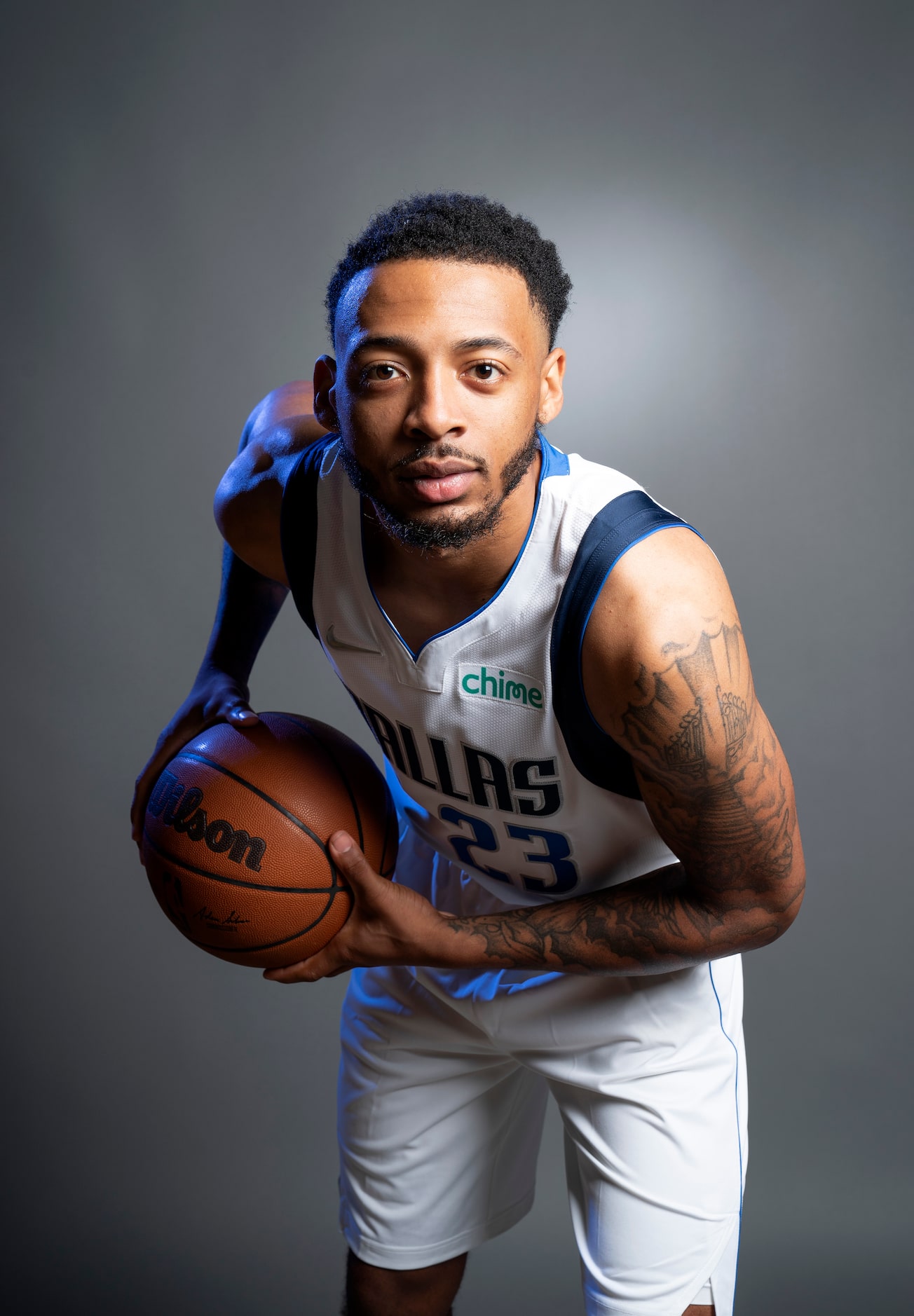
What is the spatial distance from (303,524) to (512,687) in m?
0.56

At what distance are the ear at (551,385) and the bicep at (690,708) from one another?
361 mm

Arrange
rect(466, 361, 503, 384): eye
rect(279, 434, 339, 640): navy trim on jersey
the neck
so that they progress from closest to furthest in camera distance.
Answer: rect(466, 361, 503, 384): eye
the neck
rect(279, 434, 339, 640): navy trim on jersey

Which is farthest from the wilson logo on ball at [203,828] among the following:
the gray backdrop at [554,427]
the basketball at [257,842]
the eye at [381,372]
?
the gray backdrop at [554,427]

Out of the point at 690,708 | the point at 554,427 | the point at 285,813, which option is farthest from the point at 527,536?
the point at 554,427

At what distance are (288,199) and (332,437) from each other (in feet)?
4.60

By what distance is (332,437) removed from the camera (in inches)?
87.3

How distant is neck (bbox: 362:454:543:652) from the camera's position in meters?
1.83

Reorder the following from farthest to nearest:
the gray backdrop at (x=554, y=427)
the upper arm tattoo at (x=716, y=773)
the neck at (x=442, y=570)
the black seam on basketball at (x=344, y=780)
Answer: the gray backdrop at (x=554, y=427) < the black seam on basketball at (x=344, y=780) < the neck at (x=442, y=570) < the upper arm tattoo at (x=716, y=773)

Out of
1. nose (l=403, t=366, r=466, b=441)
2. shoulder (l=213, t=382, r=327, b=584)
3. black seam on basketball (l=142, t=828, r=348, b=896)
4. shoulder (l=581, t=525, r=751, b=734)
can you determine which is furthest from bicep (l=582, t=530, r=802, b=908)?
shoulder (l=213, t=382, r=327, b=584)

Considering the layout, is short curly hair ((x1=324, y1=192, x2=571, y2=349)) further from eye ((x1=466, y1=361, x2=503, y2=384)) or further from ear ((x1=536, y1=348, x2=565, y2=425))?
eye ((x1=466, y1=361, x2=503, y2=384))

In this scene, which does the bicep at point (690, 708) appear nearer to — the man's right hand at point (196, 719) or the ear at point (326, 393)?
the ear at point (326, 393)

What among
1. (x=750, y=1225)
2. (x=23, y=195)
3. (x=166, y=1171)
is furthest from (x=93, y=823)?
(x=750, y=1225)

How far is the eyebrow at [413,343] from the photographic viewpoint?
169cm

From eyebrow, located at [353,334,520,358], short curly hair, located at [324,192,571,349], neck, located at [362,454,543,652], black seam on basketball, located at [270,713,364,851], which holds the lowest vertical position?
black seam on basketball, located at [270,713,364,851]
